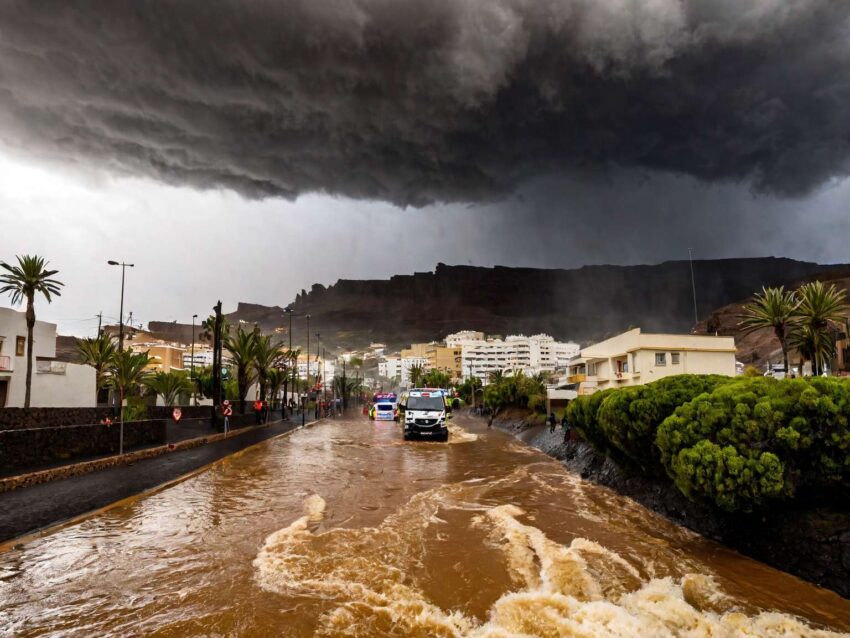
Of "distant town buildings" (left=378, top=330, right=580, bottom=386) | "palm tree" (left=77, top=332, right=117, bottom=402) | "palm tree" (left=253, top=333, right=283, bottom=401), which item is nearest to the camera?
"palm tree" (left=77, top=332, right=117, bottom=402)

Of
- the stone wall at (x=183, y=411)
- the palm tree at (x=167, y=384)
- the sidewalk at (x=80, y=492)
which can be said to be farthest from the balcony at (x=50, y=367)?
the sidewalk at (x=80, y=492)

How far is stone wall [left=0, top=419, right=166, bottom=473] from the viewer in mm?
13453

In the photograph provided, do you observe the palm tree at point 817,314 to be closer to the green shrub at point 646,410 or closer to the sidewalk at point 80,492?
the green shrub at point 646,410

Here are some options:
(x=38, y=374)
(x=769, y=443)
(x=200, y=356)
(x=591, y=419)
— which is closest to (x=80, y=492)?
(x=591, y=419)

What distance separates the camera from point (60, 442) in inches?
610

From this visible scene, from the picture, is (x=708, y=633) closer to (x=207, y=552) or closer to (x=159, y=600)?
(x=159, y=600)

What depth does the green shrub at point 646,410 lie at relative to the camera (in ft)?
34.3

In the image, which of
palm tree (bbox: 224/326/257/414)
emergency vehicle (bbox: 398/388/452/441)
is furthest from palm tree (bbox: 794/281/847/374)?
palm tree (bbox: 224/326/257/414)

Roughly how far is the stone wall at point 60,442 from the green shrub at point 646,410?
15016 mm

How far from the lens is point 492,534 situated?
9422mm

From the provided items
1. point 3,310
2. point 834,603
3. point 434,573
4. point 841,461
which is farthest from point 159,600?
point 3,310

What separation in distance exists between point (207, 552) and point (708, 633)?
680 cm

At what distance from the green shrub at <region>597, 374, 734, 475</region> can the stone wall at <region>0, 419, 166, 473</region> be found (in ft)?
49.3

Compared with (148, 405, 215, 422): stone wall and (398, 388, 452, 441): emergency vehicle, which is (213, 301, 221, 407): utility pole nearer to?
(148, 405, 215, 422): stone wall
